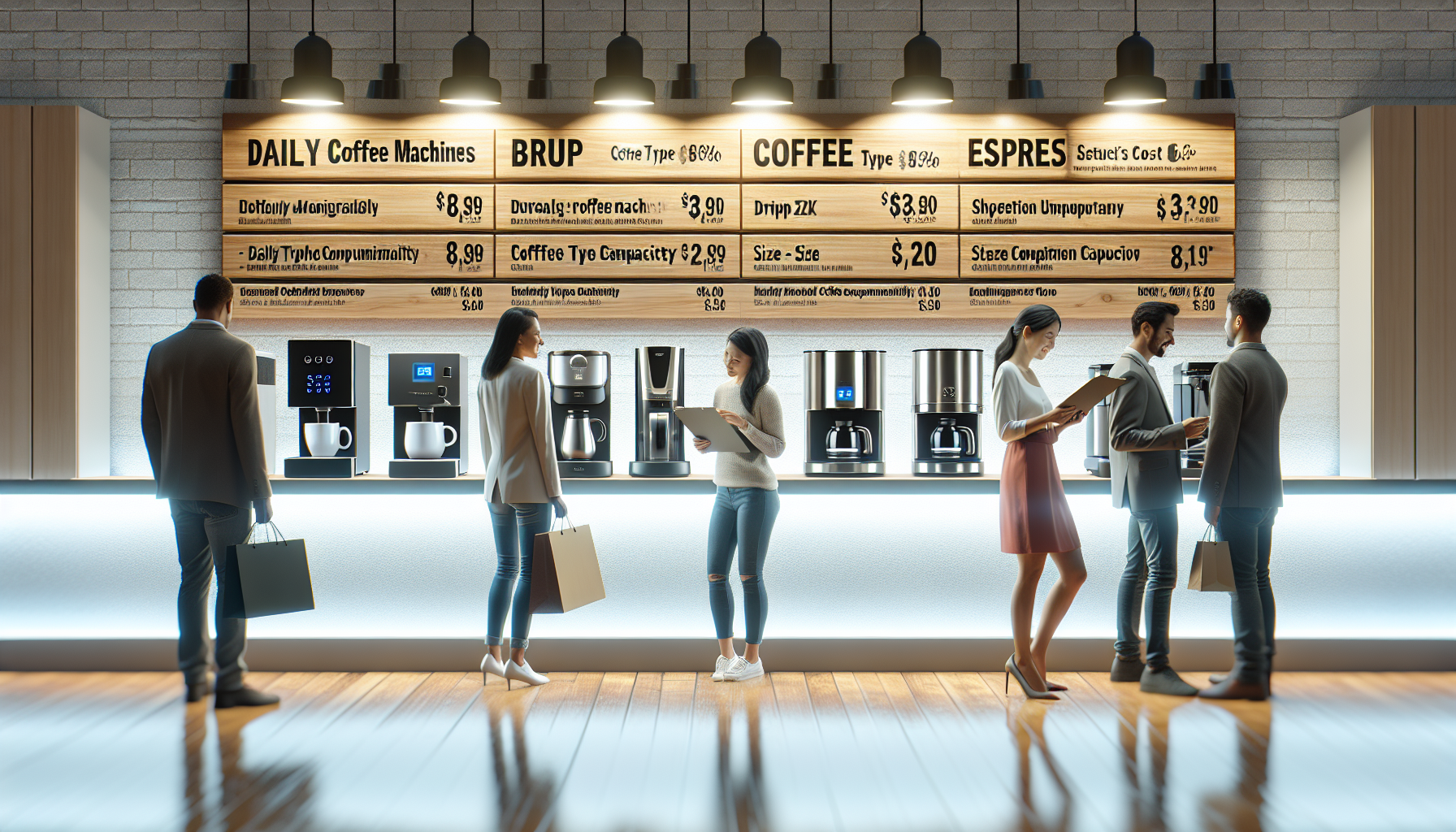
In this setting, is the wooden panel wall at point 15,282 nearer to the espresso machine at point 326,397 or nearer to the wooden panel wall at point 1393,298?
the espresso machine at point 326,397

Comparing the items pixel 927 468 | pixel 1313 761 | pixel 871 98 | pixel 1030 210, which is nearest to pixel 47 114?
pixel 871 98

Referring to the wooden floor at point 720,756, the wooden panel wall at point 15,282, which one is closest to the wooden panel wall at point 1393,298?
the wooden floor at point 720,756

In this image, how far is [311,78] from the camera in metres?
3.69

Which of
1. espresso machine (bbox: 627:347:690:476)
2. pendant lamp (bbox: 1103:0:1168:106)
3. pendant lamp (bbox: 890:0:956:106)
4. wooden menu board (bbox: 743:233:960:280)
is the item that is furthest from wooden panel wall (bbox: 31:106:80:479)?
pendant lamp (bbox: 1103:0:1168:106)

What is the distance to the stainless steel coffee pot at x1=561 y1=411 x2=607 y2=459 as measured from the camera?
3.57 meters

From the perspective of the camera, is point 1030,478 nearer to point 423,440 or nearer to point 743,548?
point 743,548

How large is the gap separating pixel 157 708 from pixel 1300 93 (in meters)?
5.13

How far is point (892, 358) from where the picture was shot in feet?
13.3

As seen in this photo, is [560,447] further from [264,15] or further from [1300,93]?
[1300,93]

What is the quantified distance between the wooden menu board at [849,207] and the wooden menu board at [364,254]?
3.87ft

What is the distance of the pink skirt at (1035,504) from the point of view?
120 inches

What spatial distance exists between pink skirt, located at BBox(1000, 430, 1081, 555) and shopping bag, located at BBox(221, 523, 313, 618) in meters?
2.35

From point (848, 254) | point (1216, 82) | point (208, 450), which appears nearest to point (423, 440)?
point (208, 450)

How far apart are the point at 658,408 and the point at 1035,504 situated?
144 cm
